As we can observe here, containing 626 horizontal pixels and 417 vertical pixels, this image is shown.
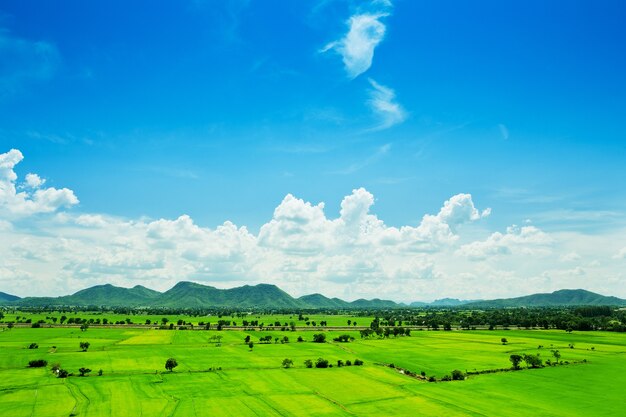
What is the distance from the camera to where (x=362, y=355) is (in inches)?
6875

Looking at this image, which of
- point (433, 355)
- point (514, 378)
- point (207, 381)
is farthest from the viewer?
point (433, 355)

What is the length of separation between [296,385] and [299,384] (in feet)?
4.67

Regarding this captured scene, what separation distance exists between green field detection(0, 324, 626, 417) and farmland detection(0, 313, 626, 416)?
25cm

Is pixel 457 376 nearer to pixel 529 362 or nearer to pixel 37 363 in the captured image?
pixel 529 362

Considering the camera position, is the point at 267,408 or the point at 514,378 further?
the point at 514,378

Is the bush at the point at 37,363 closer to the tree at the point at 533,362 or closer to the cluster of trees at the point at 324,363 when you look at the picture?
the cluster of trees at the point at 324,363

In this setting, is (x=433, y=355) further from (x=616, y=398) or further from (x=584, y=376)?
(x=616, y=398)

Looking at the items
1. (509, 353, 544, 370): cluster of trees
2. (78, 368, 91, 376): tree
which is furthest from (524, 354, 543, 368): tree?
(78, 368, 91, 376): tree

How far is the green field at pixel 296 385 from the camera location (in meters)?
97.1

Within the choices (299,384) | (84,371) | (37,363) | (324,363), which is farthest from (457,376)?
(37,363)

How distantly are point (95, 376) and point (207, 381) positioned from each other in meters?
32.4

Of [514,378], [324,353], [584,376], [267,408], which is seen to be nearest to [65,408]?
[267,408]

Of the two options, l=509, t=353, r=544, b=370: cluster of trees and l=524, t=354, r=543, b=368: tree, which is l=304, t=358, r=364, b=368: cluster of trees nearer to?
l=509, t=353, r=544, b=370: cluster of trees

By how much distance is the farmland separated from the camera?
97.4 m
